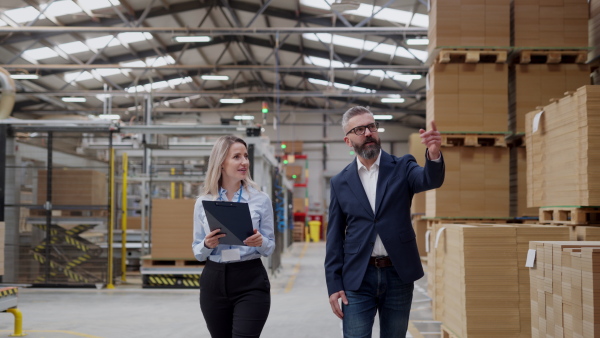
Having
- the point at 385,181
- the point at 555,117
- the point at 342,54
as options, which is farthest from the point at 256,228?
the point at 342,54

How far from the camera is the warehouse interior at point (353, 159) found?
577 centimetres

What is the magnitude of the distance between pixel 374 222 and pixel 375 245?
0.12m

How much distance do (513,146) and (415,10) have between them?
9.56 m

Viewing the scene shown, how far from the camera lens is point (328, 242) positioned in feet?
12.1

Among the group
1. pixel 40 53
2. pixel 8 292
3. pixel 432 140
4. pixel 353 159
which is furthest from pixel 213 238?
pixel 40 53

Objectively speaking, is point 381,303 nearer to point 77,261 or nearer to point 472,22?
point 472,22

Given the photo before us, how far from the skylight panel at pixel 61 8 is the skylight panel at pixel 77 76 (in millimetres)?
6948

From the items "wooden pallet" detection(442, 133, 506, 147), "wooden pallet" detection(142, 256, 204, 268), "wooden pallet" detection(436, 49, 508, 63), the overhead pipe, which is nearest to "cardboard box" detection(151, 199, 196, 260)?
"wooden pallet" detection(142, 256, 204, 268)

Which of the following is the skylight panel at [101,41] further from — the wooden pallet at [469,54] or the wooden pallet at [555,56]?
the wooden pallet at [555,56]

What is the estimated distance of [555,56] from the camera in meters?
7.95

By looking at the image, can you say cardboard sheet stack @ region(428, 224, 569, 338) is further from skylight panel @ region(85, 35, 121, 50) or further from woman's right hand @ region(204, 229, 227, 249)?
skylight panel @ region(85, 35, 121, 50)

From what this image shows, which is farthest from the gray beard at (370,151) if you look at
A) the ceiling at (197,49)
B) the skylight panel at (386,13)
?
the skylight panel at (386,13)

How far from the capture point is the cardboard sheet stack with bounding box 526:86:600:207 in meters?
5.25

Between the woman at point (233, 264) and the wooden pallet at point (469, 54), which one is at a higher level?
the wooden pallet at point (469, 54)
